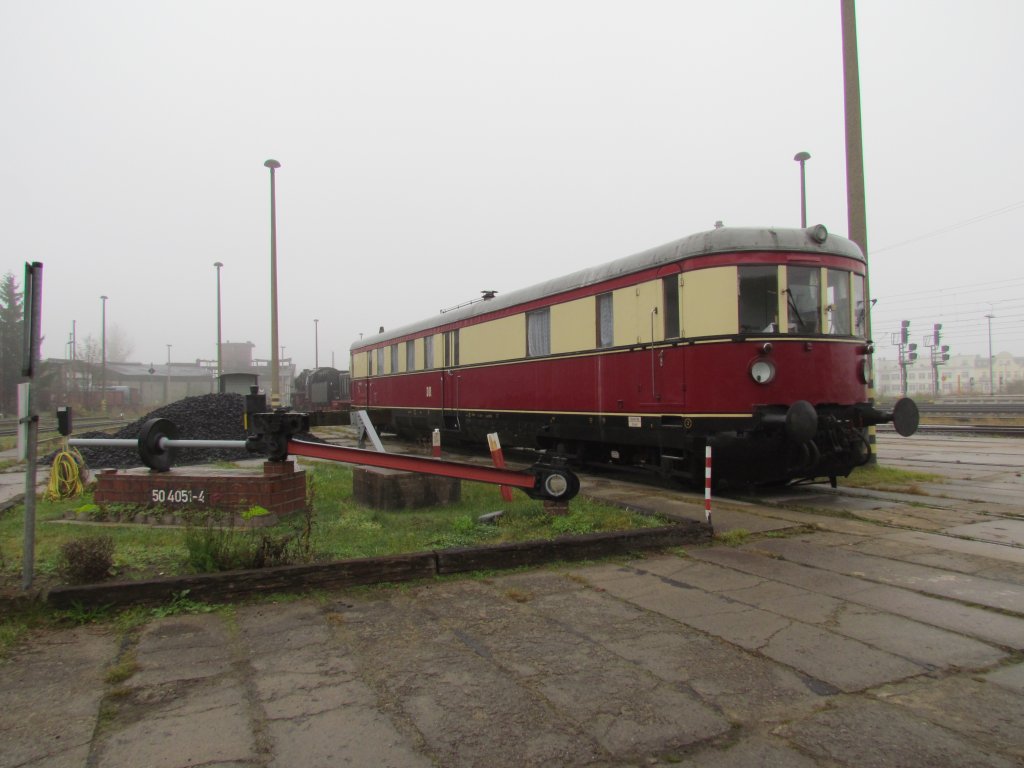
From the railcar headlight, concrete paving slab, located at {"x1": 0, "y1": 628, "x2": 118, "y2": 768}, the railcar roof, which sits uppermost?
the railcar roof

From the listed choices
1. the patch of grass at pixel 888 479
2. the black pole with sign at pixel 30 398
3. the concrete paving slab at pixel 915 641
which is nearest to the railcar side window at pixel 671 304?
the patch of grass at pixel 888 479

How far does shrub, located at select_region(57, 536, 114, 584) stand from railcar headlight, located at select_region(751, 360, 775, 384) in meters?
6.74

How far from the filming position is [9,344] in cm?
4406

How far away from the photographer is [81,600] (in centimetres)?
423

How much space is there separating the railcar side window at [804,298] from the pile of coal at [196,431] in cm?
897

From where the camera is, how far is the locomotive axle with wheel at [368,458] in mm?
6387

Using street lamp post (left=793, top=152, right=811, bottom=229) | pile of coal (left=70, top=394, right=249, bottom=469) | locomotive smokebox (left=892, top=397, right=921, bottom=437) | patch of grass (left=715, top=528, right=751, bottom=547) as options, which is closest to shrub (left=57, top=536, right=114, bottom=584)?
patch of grass (left=715, top=528, right=751, bottom=547)

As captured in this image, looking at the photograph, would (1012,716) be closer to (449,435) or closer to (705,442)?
(705,442)

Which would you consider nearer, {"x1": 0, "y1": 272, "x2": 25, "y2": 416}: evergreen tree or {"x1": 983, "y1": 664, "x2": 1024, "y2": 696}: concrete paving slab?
{"x1": 983, "y1": 664, "x2": 1024, "y2": 696}: concrete paving slab

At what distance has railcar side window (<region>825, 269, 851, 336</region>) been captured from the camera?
8375 mm

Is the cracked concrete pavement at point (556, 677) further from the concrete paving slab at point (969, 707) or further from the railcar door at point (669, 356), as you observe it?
the railcar door at point (669, 356)

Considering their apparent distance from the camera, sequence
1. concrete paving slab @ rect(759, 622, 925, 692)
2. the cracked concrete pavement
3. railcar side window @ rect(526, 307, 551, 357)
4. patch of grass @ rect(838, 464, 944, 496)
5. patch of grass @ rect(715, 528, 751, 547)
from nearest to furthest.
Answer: the cracked concrete pavement, concrete paving slab @ rect(759, 622, 925, 692), patch of grass @ rect(715, 528, 751, 547), patch of grass @ rect(838, 464, 944, 496), railcar side window @ rect(526, 307, 551, 357)

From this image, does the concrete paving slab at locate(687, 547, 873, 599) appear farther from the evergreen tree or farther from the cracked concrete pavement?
the evergreen tree

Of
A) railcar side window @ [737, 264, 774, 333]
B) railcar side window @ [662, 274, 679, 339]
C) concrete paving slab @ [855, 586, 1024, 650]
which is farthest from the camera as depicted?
railcar side window @ [662, 274, 679, 339]
